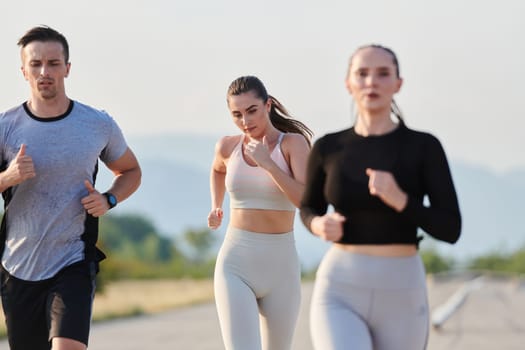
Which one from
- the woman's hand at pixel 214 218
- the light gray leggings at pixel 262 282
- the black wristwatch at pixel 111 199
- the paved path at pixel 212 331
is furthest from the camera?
the paved path at pixel 212 331

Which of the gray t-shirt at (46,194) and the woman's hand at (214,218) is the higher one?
the gray t-shirt at (46,194)

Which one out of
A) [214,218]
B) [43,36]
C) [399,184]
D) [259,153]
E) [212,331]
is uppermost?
[43,36]

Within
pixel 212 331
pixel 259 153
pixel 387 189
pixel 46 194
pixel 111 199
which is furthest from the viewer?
pixel 212 331

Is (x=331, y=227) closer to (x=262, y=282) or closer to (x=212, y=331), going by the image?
(x=262, y=282)

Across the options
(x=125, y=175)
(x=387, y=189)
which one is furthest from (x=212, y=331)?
(x=387, y=189)

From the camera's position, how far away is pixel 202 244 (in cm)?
9812

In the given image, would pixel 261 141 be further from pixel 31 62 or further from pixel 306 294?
pixel 306 294

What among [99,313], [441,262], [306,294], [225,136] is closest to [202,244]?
[441,262]

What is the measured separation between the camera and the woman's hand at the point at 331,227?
19.0ft

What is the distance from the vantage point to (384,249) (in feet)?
19.2

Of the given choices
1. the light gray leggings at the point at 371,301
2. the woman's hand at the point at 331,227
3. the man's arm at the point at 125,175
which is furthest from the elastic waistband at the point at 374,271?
the man's arm at the point at 125,175

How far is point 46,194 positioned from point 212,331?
13.5 metres

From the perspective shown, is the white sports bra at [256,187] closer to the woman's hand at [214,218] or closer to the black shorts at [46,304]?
the woman's hand at [214,218]

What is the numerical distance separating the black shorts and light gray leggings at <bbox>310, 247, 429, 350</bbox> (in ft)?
5.36
